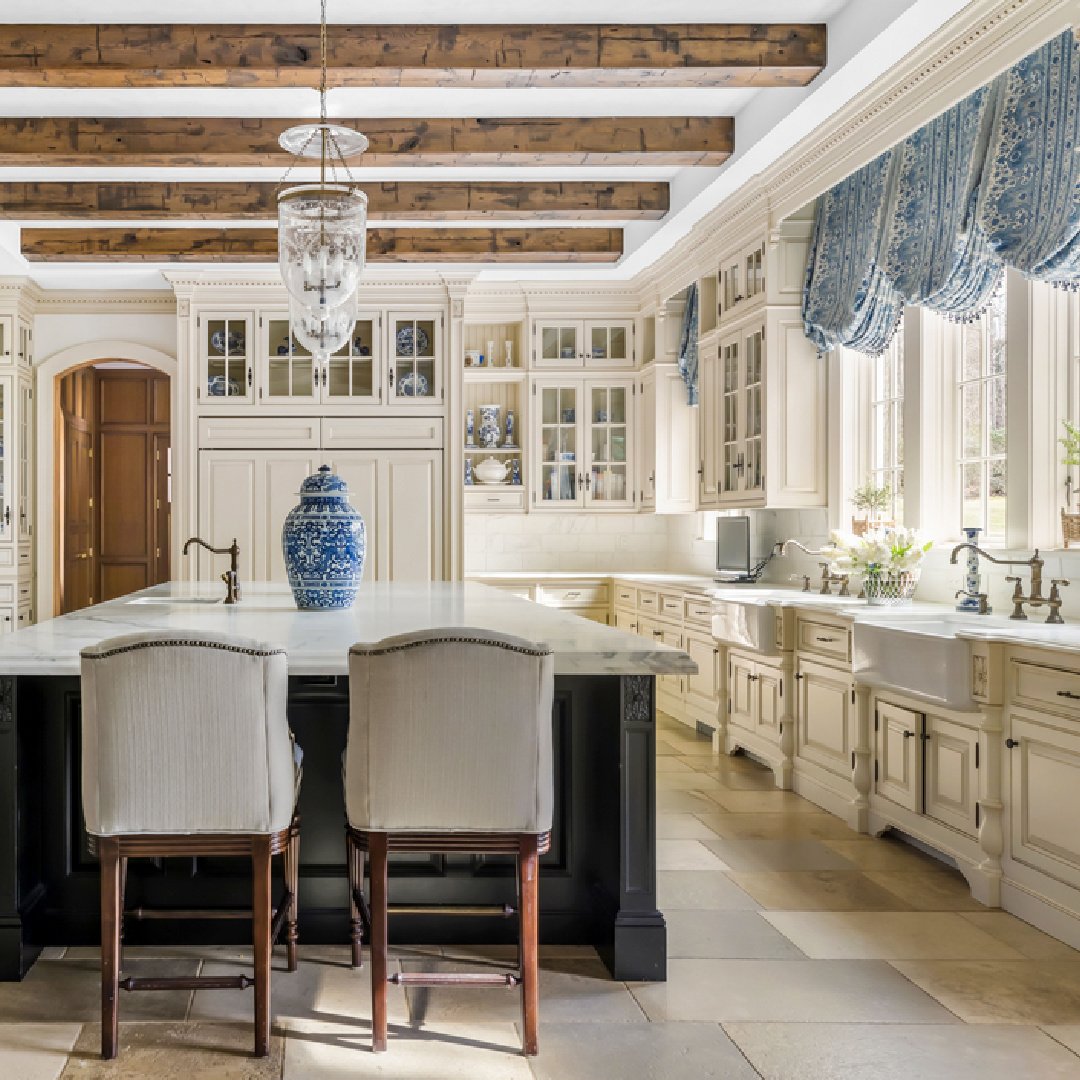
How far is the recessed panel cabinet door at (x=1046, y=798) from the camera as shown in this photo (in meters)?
2.92

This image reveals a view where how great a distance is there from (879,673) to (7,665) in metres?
2.77

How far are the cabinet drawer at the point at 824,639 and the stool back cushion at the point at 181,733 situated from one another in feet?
8.73

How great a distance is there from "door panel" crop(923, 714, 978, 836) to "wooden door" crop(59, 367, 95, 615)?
6812 mm

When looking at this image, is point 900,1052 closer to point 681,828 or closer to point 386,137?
point 681,828

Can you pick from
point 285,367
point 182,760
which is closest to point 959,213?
point 182,760

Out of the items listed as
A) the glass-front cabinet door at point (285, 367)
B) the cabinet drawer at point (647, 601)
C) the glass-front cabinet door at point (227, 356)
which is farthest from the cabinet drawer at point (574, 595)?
the glass-front cabinet door at point (227, 356)

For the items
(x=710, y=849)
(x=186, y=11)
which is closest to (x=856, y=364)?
(x=710, y=849)

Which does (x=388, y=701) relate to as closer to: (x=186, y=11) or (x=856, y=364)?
(x=186, y=11)

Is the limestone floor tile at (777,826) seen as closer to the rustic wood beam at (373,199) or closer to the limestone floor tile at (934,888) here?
the limestone floor tile at (934,888)

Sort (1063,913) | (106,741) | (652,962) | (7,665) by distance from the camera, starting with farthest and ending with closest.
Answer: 1. (1063,913)
2. (652,962)
3. (7,665)
4. (106,741)

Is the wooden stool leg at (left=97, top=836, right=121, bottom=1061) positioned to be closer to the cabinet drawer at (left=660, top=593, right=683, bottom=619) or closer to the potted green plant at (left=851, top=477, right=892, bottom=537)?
the potted green plant at (left=851, top=477, right=892, bottom=537)

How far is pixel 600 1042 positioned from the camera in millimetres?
2346

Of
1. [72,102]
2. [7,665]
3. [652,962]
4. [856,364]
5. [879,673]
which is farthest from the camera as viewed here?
[856,364]

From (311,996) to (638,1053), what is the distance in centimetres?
82
